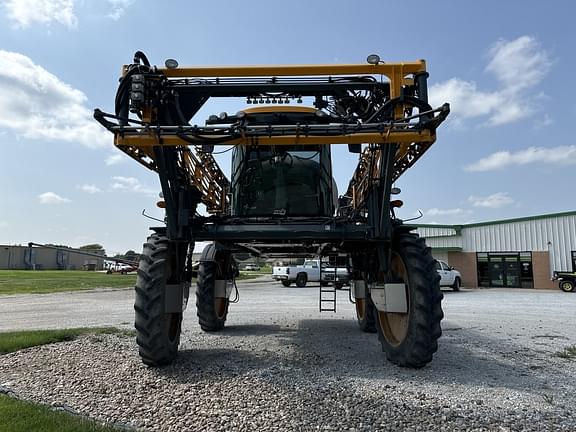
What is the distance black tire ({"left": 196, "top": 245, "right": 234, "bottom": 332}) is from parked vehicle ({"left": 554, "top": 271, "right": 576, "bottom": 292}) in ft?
80.1

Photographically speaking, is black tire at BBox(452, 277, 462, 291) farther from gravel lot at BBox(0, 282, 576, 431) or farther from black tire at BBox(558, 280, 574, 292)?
gravel lot at BBox(0, 282, 576, 431)

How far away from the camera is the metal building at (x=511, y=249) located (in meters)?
28.0

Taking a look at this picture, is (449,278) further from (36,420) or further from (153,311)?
(36,420)

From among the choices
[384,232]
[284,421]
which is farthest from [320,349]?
[284,421]

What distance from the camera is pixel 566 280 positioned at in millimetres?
25828

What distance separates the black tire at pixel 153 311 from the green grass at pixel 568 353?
5.16 metres

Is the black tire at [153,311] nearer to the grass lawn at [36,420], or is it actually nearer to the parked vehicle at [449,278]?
the grass lawn at [36,420]

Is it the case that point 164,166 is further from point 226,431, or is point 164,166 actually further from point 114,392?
point 226,431

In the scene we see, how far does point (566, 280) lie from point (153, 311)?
27.5m

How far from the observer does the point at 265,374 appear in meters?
4.84

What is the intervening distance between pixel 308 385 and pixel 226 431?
1293mm

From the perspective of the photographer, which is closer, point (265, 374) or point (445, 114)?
point (445, 114)

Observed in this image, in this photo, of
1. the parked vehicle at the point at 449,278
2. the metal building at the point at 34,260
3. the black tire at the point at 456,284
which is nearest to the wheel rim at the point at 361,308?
the parked vehicle at the point at 449,278

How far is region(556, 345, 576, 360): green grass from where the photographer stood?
19.4 ft
